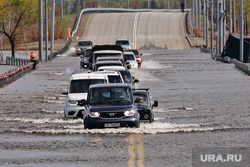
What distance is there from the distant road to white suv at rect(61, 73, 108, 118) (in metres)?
73.7

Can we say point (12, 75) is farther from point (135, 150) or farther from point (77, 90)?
point (135, 150)

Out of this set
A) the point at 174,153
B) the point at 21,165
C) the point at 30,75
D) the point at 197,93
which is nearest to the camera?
the point at 21,165

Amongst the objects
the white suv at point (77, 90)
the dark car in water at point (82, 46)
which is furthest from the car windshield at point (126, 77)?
the dark car in water at point (82, 46)

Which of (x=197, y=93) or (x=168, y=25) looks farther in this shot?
(x=168, y=25)

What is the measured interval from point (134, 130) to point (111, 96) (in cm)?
143

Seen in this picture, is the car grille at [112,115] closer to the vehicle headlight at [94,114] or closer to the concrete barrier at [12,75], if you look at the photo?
the vehicle headlight at [94,114]

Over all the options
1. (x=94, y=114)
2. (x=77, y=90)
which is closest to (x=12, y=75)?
(x=77, y=90)

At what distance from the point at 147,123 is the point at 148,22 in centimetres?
10376

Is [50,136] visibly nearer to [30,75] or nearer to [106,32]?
[30,75]

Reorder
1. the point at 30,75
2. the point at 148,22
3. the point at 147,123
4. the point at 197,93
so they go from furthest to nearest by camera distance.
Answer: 1. the point at 148,22
2. the point at 30,75
3. the point at 197,93
4. the point at 147,123

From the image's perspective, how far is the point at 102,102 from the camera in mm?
22891

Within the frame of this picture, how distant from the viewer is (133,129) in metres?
22.3

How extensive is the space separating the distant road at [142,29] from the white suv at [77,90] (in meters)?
73.7

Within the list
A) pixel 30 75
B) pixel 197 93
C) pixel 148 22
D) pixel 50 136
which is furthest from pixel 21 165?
pixel 148 22
